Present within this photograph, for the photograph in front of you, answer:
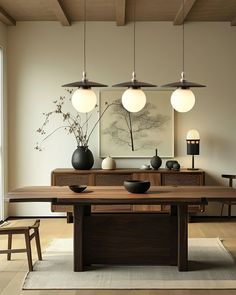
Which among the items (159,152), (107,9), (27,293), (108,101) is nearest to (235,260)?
(27,293)

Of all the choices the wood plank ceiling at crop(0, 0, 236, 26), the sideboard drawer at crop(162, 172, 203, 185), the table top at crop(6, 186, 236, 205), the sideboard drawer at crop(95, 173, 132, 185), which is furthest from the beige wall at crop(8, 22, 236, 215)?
the table top at crop(6, 186, 236, 205)

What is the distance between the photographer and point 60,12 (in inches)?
241

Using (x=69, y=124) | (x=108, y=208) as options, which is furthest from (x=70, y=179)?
(x=69, y=124)

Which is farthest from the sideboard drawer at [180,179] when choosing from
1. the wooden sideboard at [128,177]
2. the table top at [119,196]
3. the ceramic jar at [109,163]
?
the table top at [119,196]

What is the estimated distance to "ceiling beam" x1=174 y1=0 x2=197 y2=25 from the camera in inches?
227

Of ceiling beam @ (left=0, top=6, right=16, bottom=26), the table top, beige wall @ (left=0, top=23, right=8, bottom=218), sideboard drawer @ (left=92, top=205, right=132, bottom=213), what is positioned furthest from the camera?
beige wall @ (left=0, top=23, right=8, bottom=218)

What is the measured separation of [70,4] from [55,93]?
1.43m

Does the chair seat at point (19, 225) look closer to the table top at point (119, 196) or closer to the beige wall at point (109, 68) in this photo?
the table top at point (119, 196)

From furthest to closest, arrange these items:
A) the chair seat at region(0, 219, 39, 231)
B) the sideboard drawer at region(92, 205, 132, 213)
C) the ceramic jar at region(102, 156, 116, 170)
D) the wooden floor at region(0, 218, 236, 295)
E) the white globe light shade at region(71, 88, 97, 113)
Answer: the ceramic jar at region(102, 156, 116, 170), the sideboard drawer at region(92, 205, 132, 213), the chair seat at region(0, 219, 39, 231), the white globe light shade at region(71, 88, 97, 113), the wooden floor at region(0, 218, 236, 295)

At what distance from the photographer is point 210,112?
6.93m

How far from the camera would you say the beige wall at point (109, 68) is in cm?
691

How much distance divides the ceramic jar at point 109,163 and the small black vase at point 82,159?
178 millimetres

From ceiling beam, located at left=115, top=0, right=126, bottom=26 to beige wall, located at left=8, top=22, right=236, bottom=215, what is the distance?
0.20 meters

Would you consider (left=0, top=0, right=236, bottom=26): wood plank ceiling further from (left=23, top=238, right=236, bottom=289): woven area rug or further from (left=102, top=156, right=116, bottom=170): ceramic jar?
(left=23, top=238, right=236, bottom=289): woven area rug
